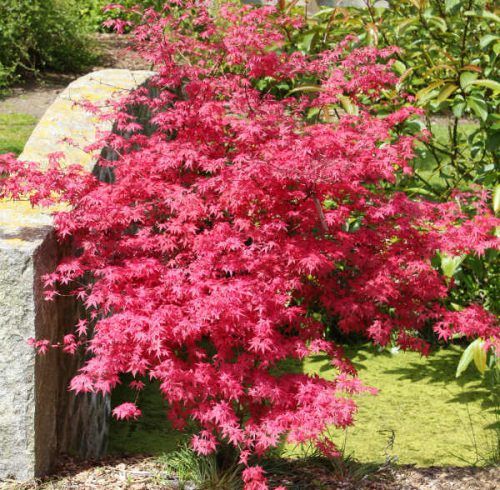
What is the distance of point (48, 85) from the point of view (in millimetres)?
11523

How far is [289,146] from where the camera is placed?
367 centimetres

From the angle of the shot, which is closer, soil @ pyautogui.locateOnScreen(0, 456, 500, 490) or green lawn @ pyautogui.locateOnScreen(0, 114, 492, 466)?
soil @ pyautogui.locateOnScreen(0, 456, 500, 490)

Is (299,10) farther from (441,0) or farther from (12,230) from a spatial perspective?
(12,230)

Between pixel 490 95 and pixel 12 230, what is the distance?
3609 millimetres

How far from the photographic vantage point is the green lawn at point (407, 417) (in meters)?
4.64

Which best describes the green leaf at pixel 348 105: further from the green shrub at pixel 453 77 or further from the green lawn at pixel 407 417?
the green lawn at pixel 407 417

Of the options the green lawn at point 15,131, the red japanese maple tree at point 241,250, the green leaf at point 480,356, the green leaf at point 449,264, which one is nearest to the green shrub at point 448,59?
the green leaf at point 449,264

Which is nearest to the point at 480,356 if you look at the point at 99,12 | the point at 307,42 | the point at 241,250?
the point at 241,250

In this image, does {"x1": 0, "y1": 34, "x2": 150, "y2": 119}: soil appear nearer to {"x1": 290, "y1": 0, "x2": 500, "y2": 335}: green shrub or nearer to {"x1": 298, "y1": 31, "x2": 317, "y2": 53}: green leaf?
{"x1": 298, "y1": 31, "x2": 317, "y2": 53}: green leaf

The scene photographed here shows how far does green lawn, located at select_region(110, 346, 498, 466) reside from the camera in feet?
15.2

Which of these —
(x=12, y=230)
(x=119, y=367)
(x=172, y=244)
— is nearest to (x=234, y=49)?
(x=172, y=244)

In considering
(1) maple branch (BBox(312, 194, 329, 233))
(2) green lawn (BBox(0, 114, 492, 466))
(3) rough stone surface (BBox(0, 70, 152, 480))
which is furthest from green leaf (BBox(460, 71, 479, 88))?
(3) rough stone surface (BBox(0, 70, 152, 480))

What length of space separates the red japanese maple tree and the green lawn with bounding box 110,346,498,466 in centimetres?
96

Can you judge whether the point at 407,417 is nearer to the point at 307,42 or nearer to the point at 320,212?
the point at 320,212
